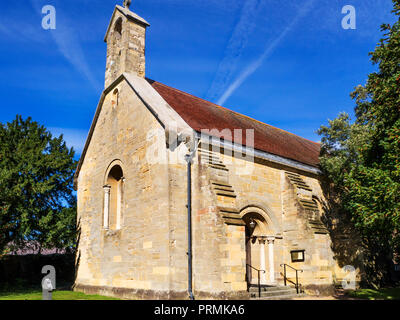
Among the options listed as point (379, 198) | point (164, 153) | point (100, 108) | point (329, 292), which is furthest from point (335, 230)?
point (100, 108)

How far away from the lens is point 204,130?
13.8 meters

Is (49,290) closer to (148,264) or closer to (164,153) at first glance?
(148,264)

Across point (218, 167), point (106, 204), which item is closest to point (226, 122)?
point (218, 167)

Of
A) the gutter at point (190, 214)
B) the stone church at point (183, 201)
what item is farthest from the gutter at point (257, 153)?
the gutter at point (190, 214)

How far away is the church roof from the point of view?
15297mm

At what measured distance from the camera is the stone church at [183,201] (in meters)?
11.6

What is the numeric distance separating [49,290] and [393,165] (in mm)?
10524

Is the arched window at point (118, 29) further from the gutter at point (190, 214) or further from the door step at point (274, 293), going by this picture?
the door step at point (274, 293)

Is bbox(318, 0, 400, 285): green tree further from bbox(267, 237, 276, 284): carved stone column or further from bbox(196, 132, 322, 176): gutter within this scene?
bbox(267, 237, 276, 284): carved stone column

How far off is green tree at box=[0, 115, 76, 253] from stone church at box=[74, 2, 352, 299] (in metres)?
0.95

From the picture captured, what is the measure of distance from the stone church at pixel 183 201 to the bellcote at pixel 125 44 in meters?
0.05

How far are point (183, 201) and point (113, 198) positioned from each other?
16.5 feet

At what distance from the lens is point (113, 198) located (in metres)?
16.0

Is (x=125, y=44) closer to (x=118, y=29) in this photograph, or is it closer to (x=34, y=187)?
(x=118, y=29)
